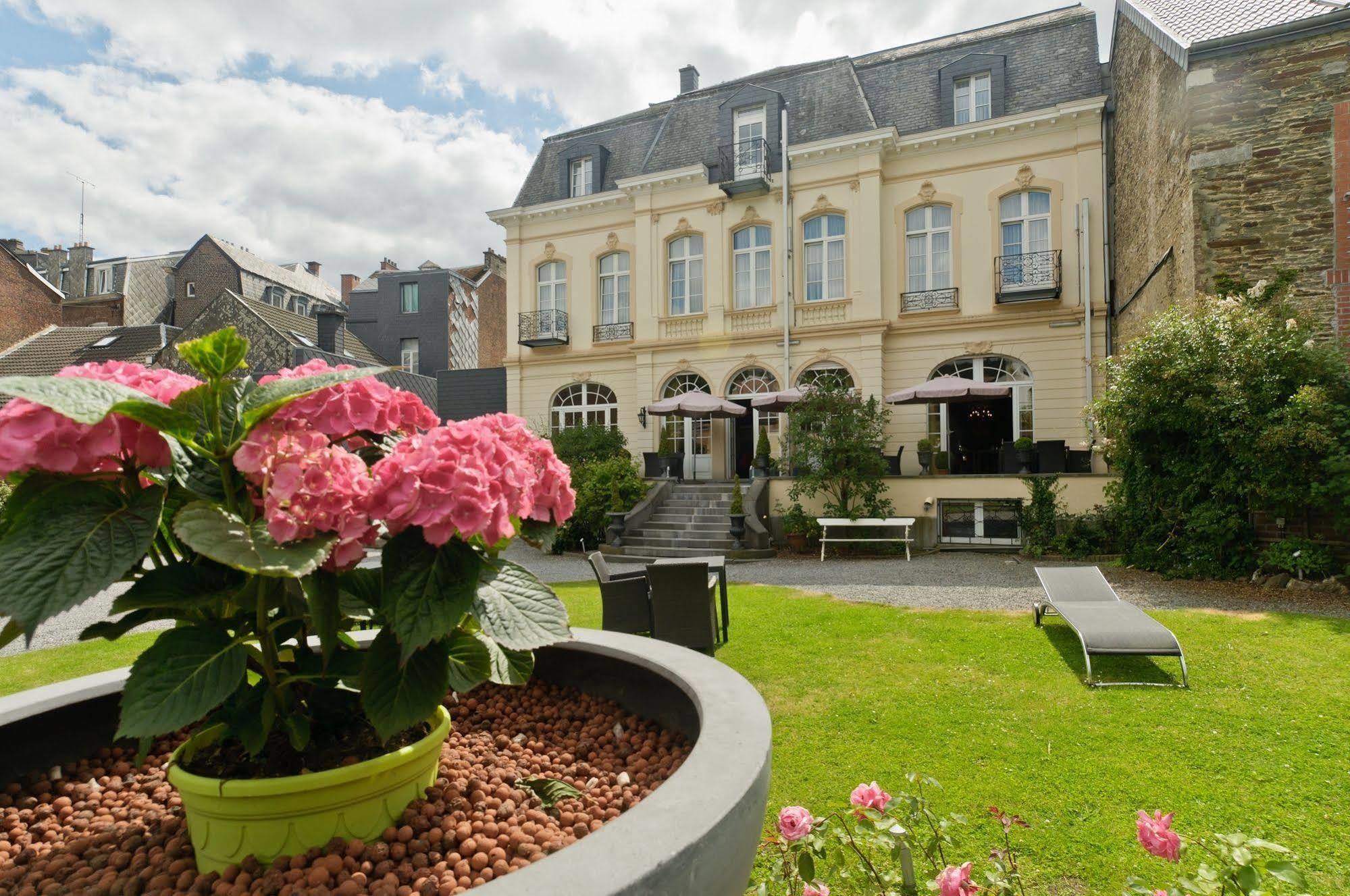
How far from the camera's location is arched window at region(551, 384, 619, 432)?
63.5ft

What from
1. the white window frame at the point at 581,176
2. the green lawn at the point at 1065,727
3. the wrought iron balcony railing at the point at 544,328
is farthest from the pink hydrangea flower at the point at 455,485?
the white window frame at the point at 581,176

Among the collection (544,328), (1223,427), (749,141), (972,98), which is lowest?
(1223,427)

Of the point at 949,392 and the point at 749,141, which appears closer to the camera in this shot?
the point at 949,392

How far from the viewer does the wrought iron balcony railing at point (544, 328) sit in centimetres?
1972

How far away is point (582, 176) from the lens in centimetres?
2066

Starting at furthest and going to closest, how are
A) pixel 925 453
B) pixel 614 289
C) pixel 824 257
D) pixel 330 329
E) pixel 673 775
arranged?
→ pixel 330 329
pixel 614 289
pixel 824 257
pixel 925 453
pixel 673 775

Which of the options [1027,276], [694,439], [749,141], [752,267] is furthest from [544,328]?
[1027,276]

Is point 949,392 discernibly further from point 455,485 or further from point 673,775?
point 455,485

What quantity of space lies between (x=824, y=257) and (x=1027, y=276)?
4483 millimetres

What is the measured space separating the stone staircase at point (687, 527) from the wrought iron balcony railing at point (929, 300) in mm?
5920

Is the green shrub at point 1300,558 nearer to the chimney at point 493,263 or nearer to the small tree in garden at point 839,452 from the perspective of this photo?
the small tree in garden at point 839,452

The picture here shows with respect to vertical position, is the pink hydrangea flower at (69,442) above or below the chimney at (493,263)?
below

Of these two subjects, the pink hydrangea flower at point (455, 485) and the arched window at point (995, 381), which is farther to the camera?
the arched window at point (995, 381)

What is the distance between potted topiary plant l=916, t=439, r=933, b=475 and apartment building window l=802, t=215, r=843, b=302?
4416mm
